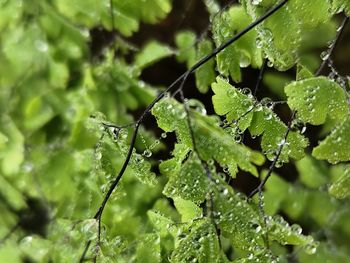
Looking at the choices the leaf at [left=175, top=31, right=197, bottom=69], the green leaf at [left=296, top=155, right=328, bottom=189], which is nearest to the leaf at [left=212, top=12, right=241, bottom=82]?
the leaf at [left=175, top=31, right=197, bottom=69]

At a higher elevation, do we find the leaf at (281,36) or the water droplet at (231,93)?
the leaf at (281,36)

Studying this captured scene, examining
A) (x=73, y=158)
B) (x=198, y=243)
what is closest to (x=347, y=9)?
(x=198, y=243)

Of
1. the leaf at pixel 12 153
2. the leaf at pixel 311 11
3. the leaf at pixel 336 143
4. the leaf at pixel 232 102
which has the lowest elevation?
the leaf at pixel 336 143

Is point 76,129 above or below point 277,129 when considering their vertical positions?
above

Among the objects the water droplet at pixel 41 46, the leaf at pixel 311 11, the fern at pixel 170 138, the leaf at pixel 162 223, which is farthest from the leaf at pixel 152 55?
the leaf at pixel 311 11

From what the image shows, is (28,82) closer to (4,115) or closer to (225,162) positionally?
(4,115)

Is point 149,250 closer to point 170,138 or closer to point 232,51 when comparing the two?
point 232,51

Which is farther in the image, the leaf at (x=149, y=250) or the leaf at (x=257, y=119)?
the leaf at (x=149, y=250)

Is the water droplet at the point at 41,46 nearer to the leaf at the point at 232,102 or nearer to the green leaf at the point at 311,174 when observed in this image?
the green leaf at the point at 311,174
